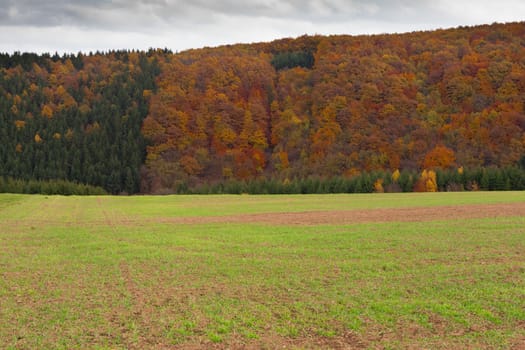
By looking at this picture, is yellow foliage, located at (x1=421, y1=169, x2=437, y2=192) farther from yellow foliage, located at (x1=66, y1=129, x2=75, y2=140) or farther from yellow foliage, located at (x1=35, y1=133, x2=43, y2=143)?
yellow foliage, located at (x1=35, y1=133, x2=43, y2=143)

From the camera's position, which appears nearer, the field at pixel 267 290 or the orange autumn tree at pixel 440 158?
the field at pixel 267 290

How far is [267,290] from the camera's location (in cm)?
1583

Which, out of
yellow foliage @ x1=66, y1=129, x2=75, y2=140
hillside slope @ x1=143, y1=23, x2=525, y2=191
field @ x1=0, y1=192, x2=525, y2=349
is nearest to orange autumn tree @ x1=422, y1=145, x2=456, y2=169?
hillside slope @ x1=143, y1=23, x2=525, y2=191

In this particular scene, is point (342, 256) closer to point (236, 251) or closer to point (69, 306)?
point (236, 251)

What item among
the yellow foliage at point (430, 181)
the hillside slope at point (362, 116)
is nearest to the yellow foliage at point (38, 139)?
the hillside slope at point (362, 116)

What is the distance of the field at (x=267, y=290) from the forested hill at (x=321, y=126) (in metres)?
113

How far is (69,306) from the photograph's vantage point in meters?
14.1

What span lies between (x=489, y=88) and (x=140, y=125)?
122 metres

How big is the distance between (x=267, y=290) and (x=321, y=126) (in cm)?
15174

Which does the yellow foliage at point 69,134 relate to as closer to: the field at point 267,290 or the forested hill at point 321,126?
the forested hill at point 321,126

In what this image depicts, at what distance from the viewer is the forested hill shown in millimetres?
142125

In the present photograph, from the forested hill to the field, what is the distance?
112532 mm

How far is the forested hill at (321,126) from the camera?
466 feet

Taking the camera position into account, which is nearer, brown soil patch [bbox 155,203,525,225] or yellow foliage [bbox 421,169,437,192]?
brown soil patch [bbox 155,203,525,225]
